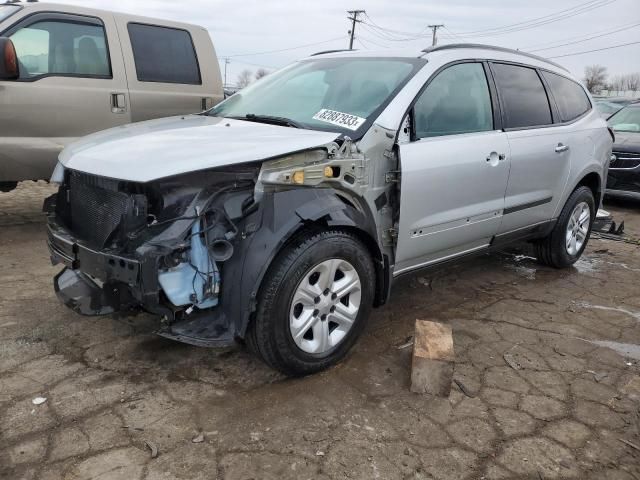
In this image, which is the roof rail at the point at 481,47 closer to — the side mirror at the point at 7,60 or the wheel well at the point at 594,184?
the wheel well at the point at 594,184

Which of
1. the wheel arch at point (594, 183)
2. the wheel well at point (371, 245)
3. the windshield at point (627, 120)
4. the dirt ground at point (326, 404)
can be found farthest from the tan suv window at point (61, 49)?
the windshield at point (627, 120)

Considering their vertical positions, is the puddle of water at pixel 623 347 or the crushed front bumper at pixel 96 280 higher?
the crushed front bumper at pixel 96 280

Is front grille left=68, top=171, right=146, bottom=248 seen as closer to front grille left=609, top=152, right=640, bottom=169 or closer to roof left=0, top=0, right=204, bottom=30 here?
roof left=0, top=0, right=204, bottom=30

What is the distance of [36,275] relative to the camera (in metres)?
4.20

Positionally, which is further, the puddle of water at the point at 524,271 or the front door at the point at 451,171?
the puddle of water at the point at 524,271

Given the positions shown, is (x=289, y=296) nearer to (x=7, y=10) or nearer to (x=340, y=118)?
(x=340, y=118)

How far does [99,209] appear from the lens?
276 centimetres

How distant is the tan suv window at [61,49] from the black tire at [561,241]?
439 cm

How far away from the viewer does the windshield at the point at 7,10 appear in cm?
471

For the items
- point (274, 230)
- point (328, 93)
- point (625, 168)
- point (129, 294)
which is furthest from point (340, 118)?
point (625, 168)

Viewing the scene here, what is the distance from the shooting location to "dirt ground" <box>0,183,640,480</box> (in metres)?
2.29

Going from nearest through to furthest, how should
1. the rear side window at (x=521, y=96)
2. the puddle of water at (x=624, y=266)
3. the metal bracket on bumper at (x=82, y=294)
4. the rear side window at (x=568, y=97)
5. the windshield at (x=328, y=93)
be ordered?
1. the metal bracket on bumper at (x=82, y=294)
2. the windshield at (x=328, y=93)
3. the rear side window at (x=521, y=96)
4. the rear side window at (x=568, y=97)
5. the puddle of water at (x=624, y=266)

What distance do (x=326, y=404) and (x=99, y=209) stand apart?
1511 millimetres

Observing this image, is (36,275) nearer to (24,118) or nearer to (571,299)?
(24,118)
